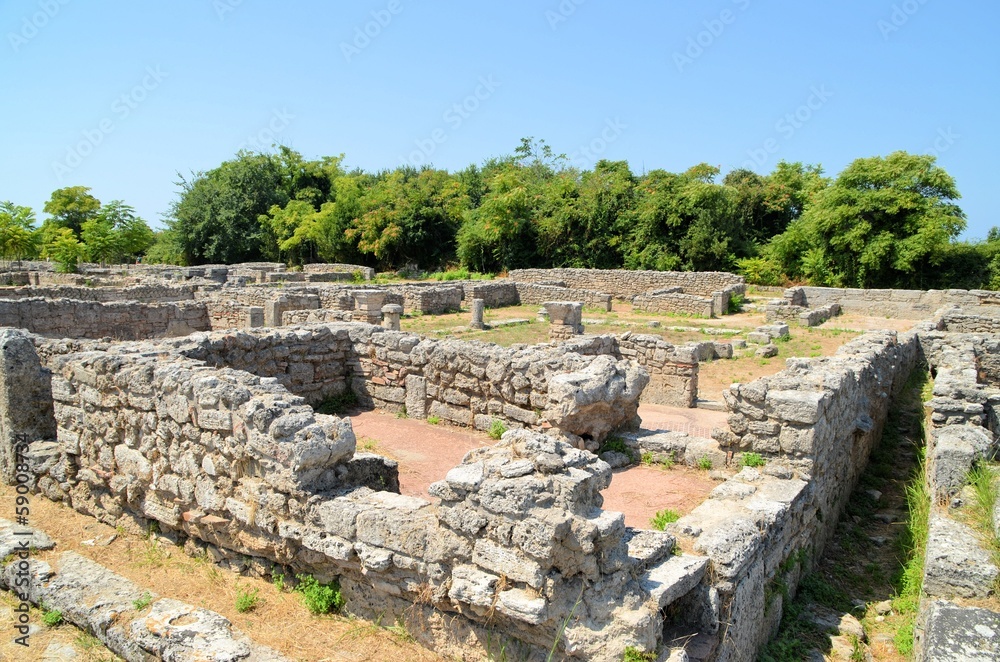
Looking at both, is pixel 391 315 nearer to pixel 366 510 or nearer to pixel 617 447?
pixel 617 447

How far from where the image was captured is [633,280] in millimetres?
31969

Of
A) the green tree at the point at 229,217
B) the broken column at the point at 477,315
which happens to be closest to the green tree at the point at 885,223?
the broken column at the point at 477,315

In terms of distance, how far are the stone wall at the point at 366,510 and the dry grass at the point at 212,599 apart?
0.48 ft

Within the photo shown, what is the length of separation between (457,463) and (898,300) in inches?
964

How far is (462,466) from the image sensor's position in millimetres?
4078

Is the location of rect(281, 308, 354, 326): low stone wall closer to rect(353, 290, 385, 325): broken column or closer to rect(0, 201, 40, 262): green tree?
rect(353, 290, 385, 325): broken column

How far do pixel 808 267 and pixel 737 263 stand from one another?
3337mm

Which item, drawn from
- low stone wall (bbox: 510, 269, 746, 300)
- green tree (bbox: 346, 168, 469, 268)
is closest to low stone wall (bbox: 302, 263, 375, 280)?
green tree (bbox: 346, 168, 469, 268)

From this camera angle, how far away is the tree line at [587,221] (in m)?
28.7

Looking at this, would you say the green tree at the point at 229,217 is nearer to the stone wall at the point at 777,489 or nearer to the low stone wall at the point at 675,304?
the low stone wall at the point at 675,304

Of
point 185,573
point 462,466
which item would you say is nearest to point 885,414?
point 462,466

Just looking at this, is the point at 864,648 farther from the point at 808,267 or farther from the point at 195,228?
the point at 195,228

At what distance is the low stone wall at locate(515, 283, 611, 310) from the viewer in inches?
1068

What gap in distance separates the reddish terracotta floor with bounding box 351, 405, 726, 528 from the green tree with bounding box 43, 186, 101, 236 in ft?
187
